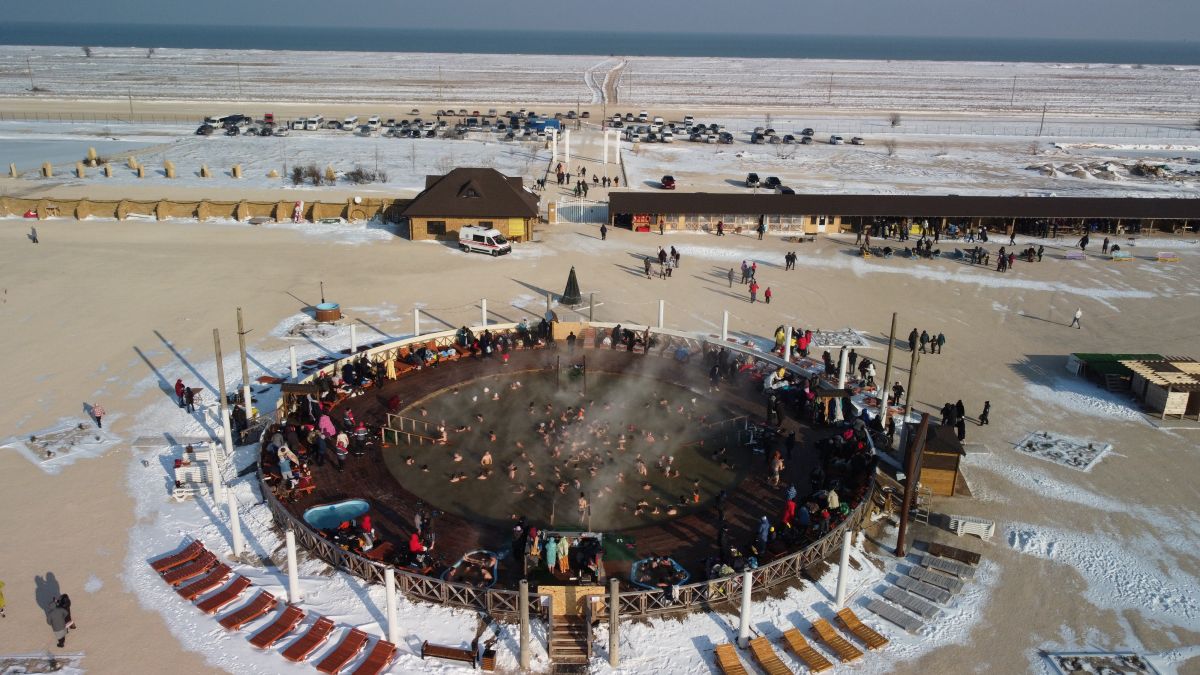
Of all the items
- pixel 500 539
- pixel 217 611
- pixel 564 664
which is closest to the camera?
pixel 564 664

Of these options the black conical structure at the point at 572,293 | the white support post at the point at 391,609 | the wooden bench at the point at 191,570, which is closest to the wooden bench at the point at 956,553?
the white support post at the point at 391,609

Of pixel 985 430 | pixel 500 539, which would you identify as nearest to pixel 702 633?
pixel 500 539

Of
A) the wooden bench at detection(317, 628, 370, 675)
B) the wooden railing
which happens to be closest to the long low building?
the wooden railing

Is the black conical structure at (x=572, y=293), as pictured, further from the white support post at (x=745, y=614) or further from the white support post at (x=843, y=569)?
the white support post at (x=745, y=614)

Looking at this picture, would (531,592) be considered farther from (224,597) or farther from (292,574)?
(224,597)

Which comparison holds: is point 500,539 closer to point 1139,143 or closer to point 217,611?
point 217,611

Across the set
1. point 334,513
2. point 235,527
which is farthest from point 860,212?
point 235,527

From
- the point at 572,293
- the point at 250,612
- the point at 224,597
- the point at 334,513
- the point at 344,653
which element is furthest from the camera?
the point at 572,293
